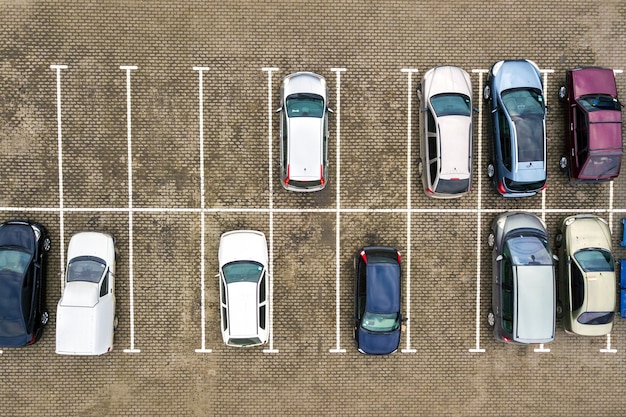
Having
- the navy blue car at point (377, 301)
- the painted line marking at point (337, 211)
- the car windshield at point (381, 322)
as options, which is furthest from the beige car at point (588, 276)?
the painted line marking at point (337, 211)

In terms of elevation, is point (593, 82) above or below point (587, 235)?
above

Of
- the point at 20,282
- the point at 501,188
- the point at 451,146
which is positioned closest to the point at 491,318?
the point at 501,188

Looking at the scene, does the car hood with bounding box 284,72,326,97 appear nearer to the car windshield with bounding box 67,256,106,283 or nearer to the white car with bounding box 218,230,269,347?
the white car with bounding box 218,230,269,347

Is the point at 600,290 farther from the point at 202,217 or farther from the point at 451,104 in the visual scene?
the point at 202,217

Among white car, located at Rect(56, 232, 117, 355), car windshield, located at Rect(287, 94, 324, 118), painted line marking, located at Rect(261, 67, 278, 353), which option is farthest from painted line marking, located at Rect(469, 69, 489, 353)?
white car, located at Rect(56, 232, 117, 355)

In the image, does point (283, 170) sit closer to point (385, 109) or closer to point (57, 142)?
point (385, 109)
